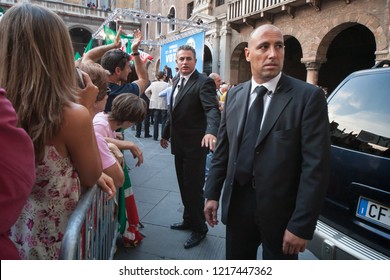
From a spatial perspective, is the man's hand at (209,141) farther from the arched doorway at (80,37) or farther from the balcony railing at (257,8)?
the arched doorway at (80,37)

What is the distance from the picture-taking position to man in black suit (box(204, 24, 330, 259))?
1.65 metres

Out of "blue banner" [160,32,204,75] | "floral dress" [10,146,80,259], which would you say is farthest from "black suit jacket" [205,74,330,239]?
"blue banner" [160,32,204,75]

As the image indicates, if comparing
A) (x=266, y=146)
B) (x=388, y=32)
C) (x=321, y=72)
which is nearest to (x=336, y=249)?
(x=266, y=146)

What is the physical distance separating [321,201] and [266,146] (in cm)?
42

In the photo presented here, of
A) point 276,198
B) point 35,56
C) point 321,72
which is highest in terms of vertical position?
point 321,72

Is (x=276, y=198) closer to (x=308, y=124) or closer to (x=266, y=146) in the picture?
(x=266, y=146)

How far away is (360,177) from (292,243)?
2.84 feet

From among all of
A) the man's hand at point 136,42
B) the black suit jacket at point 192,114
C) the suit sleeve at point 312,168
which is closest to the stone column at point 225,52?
the man's hand at point 136,42

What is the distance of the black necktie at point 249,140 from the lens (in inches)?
73.4

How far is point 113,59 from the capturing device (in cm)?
306

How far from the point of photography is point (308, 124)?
167cm

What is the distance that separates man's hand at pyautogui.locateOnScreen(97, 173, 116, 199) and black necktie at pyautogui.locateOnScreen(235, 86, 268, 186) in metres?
0.77

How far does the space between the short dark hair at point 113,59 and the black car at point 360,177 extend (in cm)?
211

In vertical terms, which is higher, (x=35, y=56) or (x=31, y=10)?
(x=31, y=10)
